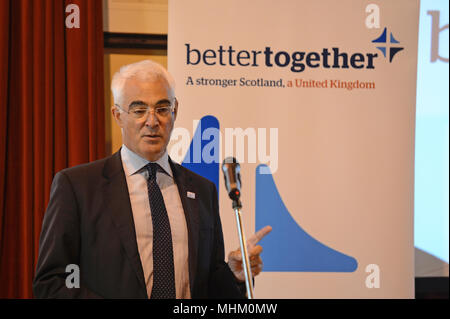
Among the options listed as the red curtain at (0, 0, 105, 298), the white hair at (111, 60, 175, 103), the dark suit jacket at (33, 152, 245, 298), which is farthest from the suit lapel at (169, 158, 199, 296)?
the red curtain at (0, 0, 105, 298)

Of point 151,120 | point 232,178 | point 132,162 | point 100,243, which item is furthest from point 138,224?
point 232,178

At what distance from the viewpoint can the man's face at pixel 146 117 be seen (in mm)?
1849

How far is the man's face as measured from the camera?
6.07 ft

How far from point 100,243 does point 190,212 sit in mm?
369

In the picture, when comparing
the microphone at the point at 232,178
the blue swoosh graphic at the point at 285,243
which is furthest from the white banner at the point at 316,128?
the microphone at the point at 232,178

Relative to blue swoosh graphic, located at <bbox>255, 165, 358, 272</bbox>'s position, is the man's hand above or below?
above

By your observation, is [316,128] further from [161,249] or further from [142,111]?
[161,249]

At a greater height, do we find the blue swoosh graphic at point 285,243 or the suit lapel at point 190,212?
the suit lapel at point 190,212

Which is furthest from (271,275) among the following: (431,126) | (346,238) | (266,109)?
(431,126)

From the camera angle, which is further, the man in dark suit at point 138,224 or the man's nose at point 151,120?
the man's nose at point 151,120

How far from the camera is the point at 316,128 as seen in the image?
3258mm

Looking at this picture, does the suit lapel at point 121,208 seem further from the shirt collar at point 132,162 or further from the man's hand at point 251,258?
the man's hand at point 251,258

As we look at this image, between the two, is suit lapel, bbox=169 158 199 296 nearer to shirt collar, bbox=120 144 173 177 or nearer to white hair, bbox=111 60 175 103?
shirt collar, bbox=120 144 173 177
